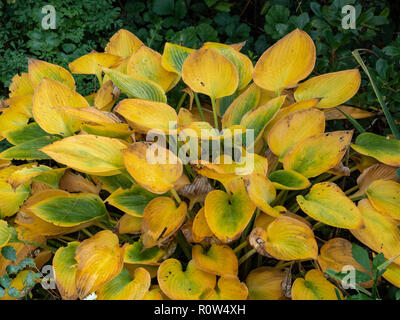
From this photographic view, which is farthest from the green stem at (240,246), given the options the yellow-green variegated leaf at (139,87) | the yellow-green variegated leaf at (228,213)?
the yellow-green variegated leaf at (139,87)

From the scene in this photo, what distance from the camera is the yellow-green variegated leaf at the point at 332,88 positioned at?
1.22 meters

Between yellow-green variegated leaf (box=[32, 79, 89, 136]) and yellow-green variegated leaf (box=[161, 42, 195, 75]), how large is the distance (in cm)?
26

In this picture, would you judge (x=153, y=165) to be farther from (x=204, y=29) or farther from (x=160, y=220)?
(x=204, y=29)

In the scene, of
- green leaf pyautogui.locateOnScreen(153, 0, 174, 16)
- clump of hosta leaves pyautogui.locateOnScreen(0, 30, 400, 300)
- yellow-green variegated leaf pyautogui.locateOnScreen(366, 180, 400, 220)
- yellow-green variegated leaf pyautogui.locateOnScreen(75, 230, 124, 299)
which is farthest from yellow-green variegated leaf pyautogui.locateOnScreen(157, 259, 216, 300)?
green leaf pyautogui.locateOnScreen(153, 0, 174, 16)

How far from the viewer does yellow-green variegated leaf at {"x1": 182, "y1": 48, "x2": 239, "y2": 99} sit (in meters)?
1.16

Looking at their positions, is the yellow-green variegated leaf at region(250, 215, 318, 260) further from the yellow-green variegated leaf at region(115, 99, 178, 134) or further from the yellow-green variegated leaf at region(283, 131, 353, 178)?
the yellow-green variegated leaf at region(115, 99, 178, 134)

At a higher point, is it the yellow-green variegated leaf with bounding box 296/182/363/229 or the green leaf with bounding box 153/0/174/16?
the green leaf with bounding box 153/0/174/16

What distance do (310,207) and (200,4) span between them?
130cm

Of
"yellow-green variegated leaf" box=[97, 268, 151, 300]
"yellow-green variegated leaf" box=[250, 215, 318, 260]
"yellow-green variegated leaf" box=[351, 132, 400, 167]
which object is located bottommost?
"yellow-green variegated leaf" box=[97, 268, 151, 300]

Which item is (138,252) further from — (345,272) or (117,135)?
(345,272)

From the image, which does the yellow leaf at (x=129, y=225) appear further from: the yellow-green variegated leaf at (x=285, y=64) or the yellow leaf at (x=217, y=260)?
the yellow-green variegated leaf at (x=285, y=64)

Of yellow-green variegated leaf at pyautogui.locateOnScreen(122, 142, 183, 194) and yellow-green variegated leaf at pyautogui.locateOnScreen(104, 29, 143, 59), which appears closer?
yellow-green variegated leaf at pyautogui.locateOnScreen(122, 142, 183, 194)

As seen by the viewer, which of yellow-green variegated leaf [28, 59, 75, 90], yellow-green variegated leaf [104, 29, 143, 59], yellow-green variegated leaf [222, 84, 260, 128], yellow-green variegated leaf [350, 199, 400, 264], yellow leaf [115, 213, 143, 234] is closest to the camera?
yellow-green variegated leaf [350, 199, 400, 264]

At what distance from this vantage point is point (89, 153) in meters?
1.04
